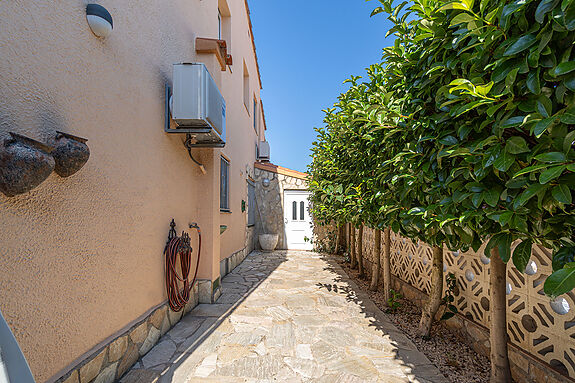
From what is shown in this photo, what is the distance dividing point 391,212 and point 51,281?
225cm

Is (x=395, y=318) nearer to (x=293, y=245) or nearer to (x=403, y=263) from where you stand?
(x=403, y=263)

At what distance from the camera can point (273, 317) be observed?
317cm

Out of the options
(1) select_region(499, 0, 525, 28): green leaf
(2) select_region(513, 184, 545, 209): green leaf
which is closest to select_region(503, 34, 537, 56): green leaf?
(1) select_region(499, 0, 525, 28): green leaf

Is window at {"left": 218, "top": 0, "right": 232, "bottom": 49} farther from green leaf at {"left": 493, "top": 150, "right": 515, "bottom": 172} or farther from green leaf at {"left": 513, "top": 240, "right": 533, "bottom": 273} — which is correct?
green leaf at {"left": 513, "top": 240, "right": 533, "bottom": 273}

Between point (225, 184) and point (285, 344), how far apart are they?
3428 mm

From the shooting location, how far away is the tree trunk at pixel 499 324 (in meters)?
1.82

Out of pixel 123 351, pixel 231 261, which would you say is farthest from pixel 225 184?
pixel 123 351

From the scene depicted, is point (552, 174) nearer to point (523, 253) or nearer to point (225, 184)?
point (523, 253)

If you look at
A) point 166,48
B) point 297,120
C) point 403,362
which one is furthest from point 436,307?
point 297,120

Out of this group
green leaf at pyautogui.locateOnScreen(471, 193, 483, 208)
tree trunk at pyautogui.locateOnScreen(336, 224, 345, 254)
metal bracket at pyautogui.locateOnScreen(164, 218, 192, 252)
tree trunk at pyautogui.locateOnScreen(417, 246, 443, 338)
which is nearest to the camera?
green leaf at pyautogui.locateOnScreen(471, 193, 483, 208)

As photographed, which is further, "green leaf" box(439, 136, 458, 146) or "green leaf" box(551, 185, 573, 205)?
"green leaf" box(439, 136, 458, 146)

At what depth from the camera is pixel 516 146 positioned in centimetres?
101

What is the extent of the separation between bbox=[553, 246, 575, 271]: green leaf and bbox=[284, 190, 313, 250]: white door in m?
7.76

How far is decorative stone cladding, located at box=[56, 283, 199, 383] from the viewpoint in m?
1.58
